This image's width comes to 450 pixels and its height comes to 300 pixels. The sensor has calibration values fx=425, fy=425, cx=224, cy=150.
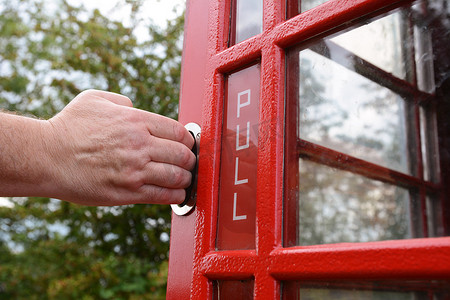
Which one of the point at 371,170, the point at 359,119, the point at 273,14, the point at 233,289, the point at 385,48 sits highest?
the point at 385,48

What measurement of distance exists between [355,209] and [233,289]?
129 centimetres

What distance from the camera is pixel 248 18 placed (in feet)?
3.73

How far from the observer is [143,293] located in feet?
14.9

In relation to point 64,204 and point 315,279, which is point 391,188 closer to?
point 315,279

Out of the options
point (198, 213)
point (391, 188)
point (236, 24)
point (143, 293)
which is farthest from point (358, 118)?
point (143, 293)

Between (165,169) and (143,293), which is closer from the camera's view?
(165,169)

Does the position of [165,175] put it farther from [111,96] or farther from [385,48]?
[385,48]

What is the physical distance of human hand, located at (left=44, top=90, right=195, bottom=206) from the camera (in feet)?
3.41

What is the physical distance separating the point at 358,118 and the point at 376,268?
132 centimetres

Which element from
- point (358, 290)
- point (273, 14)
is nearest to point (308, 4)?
point (273, 14)

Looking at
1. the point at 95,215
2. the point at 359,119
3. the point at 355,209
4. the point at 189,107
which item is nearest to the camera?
the point at 189,107

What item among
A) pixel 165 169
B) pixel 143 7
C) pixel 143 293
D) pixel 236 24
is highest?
pixel 143 7

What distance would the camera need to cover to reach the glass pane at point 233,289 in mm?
917

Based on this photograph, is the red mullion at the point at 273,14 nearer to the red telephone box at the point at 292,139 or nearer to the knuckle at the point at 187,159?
the red telephone box at the point at 292,139
